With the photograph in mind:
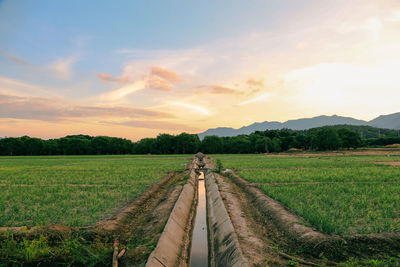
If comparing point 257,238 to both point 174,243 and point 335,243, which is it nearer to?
point 335,243

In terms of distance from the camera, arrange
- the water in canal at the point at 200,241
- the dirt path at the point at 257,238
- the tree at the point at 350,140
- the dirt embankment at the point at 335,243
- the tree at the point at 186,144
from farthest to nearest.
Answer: the tree at the point at 186,144
the tree at the point at 350,140
the water in canal at the point at 200,241
the dirt embankment at the point at 335,243
the dirt path at the point at 257,238

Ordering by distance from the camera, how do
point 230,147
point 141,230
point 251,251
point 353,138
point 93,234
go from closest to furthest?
point 251,251 < point 93,234 < point 141,230 < point 353,138 < point 230,147

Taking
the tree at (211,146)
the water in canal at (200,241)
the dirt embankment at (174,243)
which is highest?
the tree at (211,146)

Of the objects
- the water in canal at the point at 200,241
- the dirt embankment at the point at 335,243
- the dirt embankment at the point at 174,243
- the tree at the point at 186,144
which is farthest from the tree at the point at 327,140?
the dirt embankment at the point at 335,243

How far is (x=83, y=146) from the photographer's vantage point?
333ft

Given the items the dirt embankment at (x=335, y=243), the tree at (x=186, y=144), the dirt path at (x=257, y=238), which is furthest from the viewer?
the tree at (x=186, y=144)

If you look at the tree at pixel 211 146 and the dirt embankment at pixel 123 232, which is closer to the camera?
the dirt embankment at pixel 123 232

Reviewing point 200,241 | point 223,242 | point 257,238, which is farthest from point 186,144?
point 257,238

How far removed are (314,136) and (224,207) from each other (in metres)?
101

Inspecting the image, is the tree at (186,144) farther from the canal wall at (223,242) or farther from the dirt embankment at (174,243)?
the dirt embankment at (174,243)

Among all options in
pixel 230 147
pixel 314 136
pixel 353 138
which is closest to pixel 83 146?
pixel 230 147

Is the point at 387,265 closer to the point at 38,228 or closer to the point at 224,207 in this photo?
the point at 224,207

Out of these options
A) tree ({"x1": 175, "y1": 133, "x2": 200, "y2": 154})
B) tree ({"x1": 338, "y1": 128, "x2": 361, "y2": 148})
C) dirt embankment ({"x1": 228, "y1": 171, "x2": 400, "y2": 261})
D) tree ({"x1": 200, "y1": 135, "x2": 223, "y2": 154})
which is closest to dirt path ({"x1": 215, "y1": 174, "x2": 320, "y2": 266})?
dirt embankment ({"x1": 228, "y1": 171, "x2": 400, "y2": 261})

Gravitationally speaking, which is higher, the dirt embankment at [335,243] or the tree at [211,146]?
the tree at [211,146]
